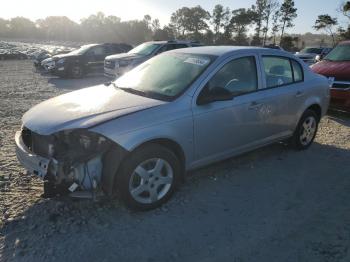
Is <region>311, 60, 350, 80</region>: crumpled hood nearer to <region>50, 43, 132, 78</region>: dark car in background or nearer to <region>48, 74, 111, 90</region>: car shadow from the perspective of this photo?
<region>48, 74, 111, 90</region>: car shadow

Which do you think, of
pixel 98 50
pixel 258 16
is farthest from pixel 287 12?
pixel 98 50

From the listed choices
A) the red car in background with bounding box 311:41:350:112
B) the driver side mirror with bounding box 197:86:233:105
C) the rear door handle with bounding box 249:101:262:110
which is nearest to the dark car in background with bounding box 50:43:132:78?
the red car in background with bounding box 311:41:350:112

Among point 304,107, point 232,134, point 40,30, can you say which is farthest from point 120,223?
point 40,30

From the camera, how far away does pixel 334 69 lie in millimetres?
8938

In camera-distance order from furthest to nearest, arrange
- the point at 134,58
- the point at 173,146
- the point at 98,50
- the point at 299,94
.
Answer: the point at 98,50 < the point at 134,58 < the point at 299,94 < the point at 173,146

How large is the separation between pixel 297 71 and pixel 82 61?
41.9 feet

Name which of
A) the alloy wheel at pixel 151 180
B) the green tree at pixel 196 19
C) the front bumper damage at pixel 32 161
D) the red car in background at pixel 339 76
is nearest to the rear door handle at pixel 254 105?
the alloy wheel at pixel 151 180

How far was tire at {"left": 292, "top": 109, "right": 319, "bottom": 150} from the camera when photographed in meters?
6.09

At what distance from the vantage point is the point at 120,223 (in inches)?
154

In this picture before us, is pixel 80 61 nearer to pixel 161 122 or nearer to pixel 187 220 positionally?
pixel 161 122

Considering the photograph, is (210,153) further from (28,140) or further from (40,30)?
(40,30)

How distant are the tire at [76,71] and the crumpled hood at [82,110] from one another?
41.0 ft

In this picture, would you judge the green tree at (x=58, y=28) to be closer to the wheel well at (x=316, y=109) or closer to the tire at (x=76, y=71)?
the tire at (x=76, y=71)

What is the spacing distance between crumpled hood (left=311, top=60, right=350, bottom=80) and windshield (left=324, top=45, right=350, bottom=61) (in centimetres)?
24
